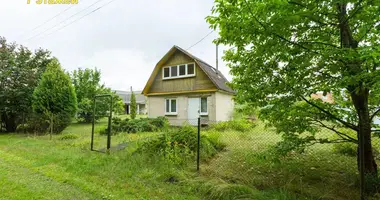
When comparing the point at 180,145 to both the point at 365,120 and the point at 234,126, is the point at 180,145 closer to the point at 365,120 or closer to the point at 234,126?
the point at 365,120

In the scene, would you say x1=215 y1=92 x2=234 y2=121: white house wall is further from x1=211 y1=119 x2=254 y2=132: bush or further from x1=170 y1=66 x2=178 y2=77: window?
x1=170 y1=66 x2=178 y2=77: window

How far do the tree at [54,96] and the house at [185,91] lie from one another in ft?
16.9

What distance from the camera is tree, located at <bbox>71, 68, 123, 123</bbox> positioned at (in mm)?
17109

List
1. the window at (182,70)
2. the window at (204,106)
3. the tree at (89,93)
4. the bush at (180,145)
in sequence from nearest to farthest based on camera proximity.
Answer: the bush at (180,145) → the window at (204,106) → the window at (182,70) → the tree at (89,93)

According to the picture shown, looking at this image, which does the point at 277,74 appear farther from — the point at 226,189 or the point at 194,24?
the point at 194,24

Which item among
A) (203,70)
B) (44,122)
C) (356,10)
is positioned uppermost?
(203,70)

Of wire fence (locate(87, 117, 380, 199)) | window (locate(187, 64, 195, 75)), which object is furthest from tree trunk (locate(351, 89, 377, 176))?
window (locate(187, 64, 195, 75))

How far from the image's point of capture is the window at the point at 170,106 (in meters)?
13.9

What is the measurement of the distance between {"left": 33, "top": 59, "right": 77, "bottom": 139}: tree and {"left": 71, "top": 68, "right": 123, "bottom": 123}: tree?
239 inches

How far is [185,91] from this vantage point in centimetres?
1303

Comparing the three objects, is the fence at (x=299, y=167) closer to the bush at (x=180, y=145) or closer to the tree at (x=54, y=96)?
the bush at (x=180, y=145)

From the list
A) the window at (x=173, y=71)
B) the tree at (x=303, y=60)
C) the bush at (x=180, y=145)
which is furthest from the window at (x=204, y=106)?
the tree at (x=303, y=60)

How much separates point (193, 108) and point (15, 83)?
9.97 meters

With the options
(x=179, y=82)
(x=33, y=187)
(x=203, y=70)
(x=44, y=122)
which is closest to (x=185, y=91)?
(x=179, y=82)
